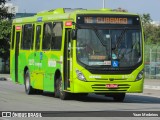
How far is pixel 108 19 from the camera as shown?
21891 millimetres

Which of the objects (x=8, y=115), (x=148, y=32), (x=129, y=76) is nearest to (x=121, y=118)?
(x=8, y=115)

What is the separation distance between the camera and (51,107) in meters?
18.9

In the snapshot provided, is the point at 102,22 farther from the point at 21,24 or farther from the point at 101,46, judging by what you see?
the point at 21,24

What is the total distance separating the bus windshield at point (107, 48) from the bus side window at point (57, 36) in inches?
56.9

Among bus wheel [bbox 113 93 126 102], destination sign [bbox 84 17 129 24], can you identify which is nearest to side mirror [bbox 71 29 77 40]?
destination sign [bbox 84 17 129 24]

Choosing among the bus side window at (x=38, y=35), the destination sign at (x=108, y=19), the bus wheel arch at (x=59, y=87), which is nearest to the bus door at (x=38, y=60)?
the bus side window at (x=38, y=35)

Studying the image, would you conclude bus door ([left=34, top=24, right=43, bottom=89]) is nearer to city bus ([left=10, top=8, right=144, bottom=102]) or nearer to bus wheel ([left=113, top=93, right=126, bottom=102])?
city bus ([left=10, top=8, right=144, bottom=102])

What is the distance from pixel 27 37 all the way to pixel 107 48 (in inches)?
231

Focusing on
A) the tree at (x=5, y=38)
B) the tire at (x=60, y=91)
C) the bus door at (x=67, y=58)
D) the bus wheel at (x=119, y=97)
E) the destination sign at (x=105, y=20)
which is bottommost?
the tree at (x=5, y=38)

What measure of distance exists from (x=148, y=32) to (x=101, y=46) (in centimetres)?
6880

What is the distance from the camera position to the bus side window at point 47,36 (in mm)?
23897

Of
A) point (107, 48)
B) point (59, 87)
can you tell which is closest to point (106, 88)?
point (107, 48)

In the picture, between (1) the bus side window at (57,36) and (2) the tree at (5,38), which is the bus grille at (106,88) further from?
(2) the tree at (5,38)

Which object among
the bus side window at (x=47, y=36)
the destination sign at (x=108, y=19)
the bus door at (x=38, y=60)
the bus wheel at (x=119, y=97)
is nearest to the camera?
the destination sign at (x=108, y=19)
